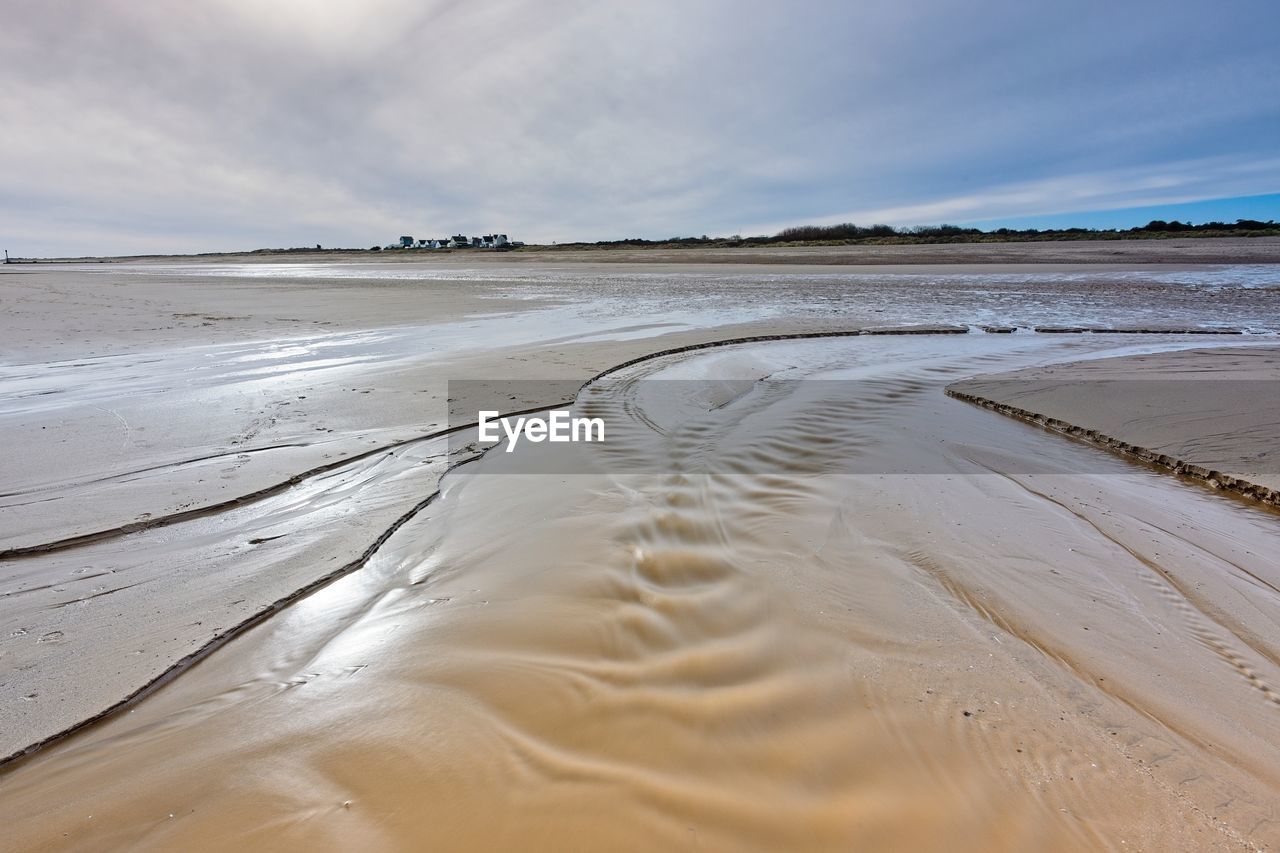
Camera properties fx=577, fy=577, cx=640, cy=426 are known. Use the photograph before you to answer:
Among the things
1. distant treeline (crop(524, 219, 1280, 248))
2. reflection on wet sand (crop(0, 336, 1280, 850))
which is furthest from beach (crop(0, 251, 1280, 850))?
distant treeline (crop(524, 219, 1280, 248))

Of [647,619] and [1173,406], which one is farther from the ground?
[1173,406]

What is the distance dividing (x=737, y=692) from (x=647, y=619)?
0.51 m

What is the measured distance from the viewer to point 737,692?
1889mm

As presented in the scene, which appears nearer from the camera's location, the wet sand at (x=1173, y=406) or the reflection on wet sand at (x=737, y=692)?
the reflection on wet sand at (x=737, y=692)

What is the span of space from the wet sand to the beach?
2.0 inches

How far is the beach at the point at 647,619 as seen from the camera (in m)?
1.48

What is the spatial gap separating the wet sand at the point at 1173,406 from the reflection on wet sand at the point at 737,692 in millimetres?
651

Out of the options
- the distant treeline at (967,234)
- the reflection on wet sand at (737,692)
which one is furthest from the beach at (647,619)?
the distant treeline at (967,234)

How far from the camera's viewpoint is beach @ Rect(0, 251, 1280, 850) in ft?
4.87

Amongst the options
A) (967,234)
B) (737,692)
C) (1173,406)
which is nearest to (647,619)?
(737,692)

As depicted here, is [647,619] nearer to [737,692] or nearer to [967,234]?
[737,692]

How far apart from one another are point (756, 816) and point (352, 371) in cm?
656

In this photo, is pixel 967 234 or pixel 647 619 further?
pixel 967 234

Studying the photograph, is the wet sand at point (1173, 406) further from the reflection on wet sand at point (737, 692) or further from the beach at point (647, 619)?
the reflection on wet sand at point (737, 692)
